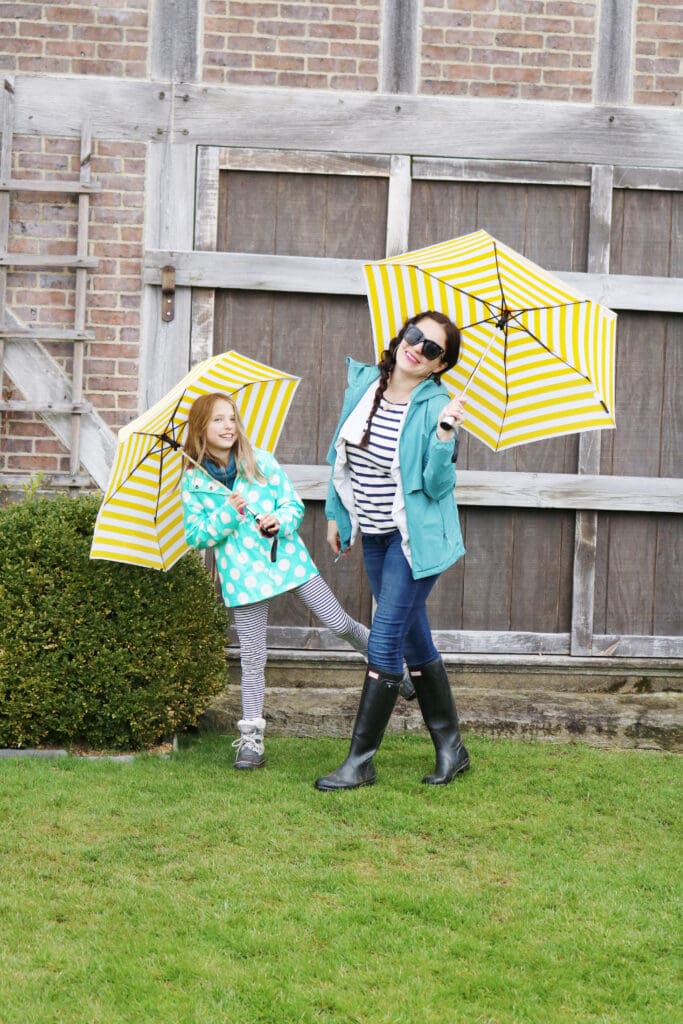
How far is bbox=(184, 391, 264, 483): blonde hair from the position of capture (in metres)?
4.53

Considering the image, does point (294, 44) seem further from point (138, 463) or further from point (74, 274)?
point (138, 463)

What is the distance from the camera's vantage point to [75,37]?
5.79 metres

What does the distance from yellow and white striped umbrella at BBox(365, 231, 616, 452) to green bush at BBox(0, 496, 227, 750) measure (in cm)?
152

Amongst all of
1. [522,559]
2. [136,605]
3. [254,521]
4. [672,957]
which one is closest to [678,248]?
[522,559]

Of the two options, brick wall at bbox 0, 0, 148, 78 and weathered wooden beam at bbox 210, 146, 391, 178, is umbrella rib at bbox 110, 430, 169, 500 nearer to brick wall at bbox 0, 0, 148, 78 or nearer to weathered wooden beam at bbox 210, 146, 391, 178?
weathered wooden beam at bbox 210, 146, 391, 178

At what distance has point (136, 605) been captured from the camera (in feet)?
16.1

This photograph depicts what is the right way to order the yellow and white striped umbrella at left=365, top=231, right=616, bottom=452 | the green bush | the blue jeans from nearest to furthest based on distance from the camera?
1. the yellow and white striped umbrella at left=365, top=231, right=616, bottom=452
2. the blue jeans
3. the green bush

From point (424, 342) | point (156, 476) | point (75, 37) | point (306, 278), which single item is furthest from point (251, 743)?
point (75, 37)

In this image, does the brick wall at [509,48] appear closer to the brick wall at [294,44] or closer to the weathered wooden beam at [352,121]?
the weathered wooden beam at [352,121]

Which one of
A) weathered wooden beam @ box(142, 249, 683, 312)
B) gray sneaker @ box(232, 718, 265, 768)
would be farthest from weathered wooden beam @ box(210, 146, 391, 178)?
gray sneaker @ box(232, 718, 265, 768)

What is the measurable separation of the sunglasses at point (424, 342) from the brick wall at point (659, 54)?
8.21 ft

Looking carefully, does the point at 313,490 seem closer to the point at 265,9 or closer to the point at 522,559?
the point at 522,559

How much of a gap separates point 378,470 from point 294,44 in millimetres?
2609

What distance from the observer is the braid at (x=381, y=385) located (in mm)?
4398
